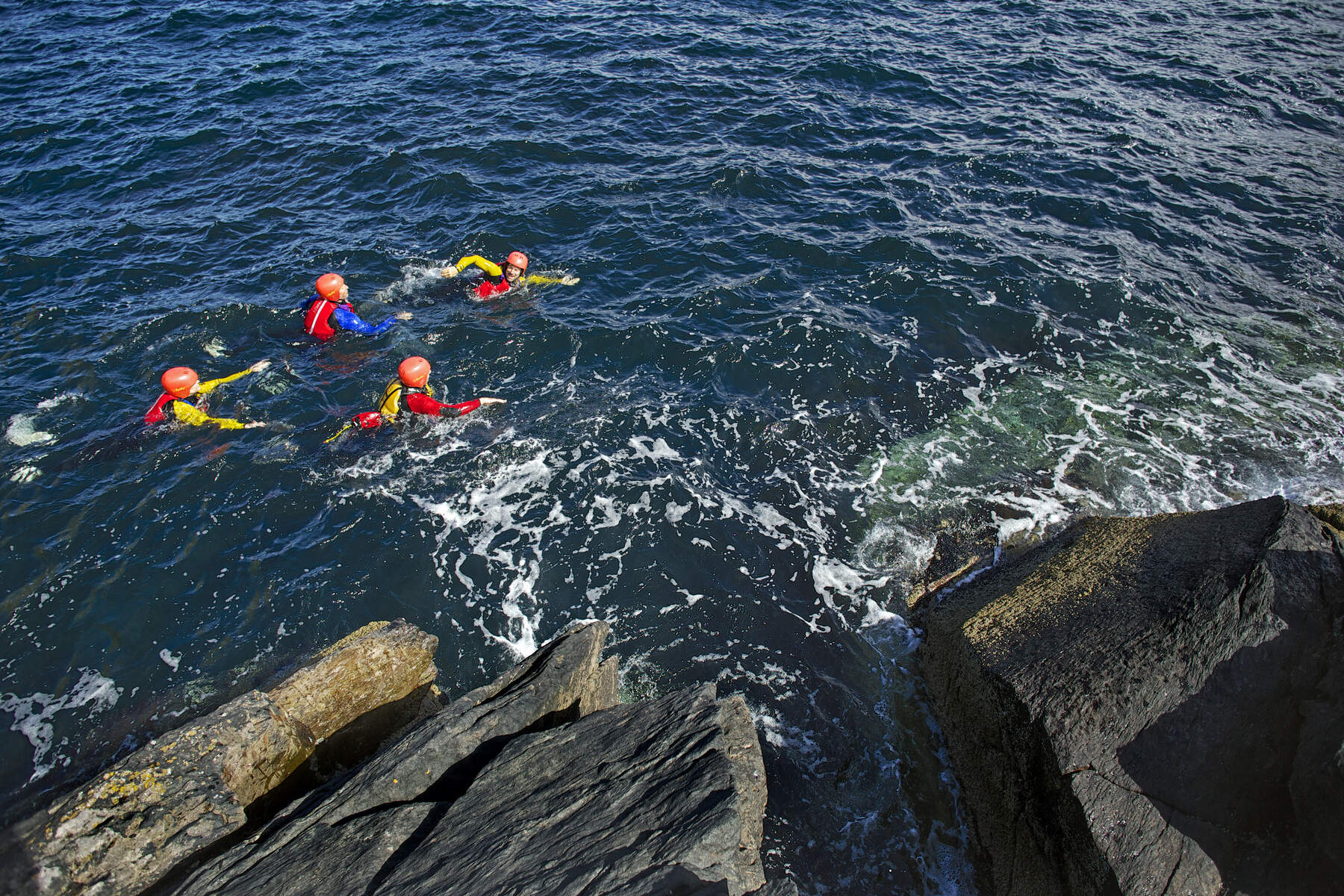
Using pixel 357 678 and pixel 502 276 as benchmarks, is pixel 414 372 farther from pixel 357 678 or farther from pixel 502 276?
pixel 357 678

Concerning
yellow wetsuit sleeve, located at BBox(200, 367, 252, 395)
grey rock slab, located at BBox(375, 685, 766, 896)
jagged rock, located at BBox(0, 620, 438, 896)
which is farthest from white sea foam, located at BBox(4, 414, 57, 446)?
grey rock slab, located at BBox(375, 685, 766, 896)

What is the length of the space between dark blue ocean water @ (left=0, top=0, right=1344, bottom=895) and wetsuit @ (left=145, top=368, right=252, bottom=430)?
30 cm

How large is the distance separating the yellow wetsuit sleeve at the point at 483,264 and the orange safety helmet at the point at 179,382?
17.3 feet

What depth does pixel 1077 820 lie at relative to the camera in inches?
222

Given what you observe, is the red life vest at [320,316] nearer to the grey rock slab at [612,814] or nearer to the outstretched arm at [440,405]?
the outstretched arm at [440,405]

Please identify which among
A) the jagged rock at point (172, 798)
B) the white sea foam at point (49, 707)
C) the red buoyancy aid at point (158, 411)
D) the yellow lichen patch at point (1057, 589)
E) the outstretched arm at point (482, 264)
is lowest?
the white sea foam at point (49, 707)

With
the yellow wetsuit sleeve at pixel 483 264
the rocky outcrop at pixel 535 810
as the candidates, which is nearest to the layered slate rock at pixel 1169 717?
the rocky outcrop at pixel 535 810

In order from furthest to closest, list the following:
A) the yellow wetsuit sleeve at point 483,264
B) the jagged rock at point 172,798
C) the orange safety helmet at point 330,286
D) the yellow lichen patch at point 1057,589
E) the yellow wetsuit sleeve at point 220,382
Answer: the yellow wetsuit sleeve at point 483,264 → the orange safety helmet at point 330,286 → the yellow wetsuit sleeve at point 220,382 → the yellow lichen patch at point 1057,589 → the jagged rock at point 172,798

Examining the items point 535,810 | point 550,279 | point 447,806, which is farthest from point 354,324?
point 535,810

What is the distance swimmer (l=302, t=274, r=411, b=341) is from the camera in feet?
43.8

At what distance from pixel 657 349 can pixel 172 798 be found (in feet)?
32.1

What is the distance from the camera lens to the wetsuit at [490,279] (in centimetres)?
1451

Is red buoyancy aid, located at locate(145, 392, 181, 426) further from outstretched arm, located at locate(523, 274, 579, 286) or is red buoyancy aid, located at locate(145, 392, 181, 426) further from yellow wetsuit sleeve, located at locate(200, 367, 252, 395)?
outstretched arm, located at locate(523, 274, 579, 286)

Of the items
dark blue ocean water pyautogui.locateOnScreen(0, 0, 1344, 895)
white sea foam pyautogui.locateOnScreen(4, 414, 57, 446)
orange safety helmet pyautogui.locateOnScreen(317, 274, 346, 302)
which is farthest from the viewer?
orange safety helmet pyautogui.locateOnScreen(317, 274, 346, 302)
